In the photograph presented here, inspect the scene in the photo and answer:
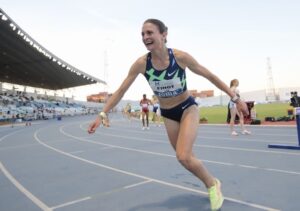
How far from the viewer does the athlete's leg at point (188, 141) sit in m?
3.33

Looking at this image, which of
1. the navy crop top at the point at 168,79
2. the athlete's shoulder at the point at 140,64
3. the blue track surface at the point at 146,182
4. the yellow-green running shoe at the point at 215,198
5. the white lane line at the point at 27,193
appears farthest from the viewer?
the white lane line at the point at 27,193

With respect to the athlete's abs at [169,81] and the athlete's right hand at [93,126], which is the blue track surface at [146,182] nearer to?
the athlete's right hand at [93,126]

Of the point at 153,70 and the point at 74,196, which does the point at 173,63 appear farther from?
the point at 74,196

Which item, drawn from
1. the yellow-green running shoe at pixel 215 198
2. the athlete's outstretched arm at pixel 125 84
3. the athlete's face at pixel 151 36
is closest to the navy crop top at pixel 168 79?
the athlete's outstretched arm at pixel 125 84

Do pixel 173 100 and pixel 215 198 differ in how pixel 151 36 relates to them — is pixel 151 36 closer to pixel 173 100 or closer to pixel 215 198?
pixel 173 100

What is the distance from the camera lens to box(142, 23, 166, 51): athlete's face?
329cm

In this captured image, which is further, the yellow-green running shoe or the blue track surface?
the blue track surface

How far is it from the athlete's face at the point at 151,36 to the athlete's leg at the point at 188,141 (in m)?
0.87

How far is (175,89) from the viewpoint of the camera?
3.51 metres

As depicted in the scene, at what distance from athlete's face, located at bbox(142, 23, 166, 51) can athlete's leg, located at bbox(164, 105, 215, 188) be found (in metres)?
0.87

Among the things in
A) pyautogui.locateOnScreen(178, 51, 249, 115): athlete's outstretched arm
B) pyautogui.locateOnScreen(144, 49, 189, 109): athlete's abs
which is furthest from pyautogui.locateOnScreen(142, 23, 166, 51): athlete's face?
pyautogui.locateOnScreen(178, 51, 249, 115): athlete's outstretched arm

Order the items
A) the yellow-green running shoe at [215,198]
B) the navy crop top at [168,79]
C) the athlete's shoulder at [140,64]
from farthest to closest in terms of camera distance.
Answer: the athlete's shoulder at [140,64] → the navy crop top at [168,79] → the yellow-green running shoe at [215,198]

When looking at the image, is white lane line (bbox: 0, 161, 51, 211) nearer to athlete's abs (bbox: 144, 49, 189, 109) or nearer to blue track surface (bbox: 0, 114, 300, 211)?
blue track surface (bbox: 0, 114, 300, 211)

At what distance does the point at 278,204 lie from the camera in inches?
135
